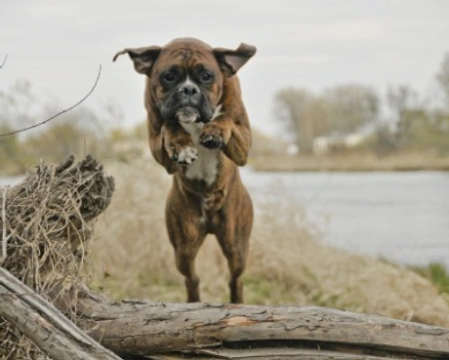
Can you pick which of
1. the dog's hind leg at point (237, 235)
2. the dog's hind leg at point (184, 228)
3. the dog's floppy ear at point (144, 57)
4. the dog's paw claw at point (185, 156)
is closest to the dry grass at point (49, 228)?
the dog's hind leg at point (184, 228)

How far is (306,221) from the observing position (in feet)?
37.7

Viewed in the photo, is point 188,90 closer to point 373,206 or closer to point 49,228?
point 49,228

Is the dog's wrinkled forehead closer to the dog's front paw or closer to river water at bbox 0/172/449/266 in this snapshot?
the dog's front paw

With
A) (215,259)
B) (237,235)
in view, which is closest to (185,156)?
(237,235)

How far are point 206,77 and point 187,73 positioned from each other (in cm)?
11

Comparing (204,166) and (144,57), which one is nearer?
(144,57)

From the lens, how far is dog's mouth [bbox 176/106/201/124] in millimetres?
5016

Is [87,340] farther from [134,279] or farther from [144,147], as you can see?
[144,147]

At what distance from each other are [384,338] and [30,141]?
8875 millimetres

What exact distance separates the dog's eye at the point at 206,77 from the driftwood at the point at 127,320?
120 centimetres

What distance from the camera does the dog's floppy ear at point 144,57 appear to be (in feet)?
17.5

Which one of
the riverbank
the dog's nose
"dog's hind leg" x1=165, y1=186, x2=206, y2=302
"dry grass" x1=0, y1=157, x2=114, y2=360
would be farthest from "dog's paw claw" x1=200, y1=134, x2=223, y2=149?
the riverbank

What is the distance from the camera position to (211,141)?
16.6 ft

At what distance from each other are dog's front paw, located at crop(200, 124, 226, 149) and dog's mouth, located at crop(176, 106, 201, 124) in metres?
0.10
